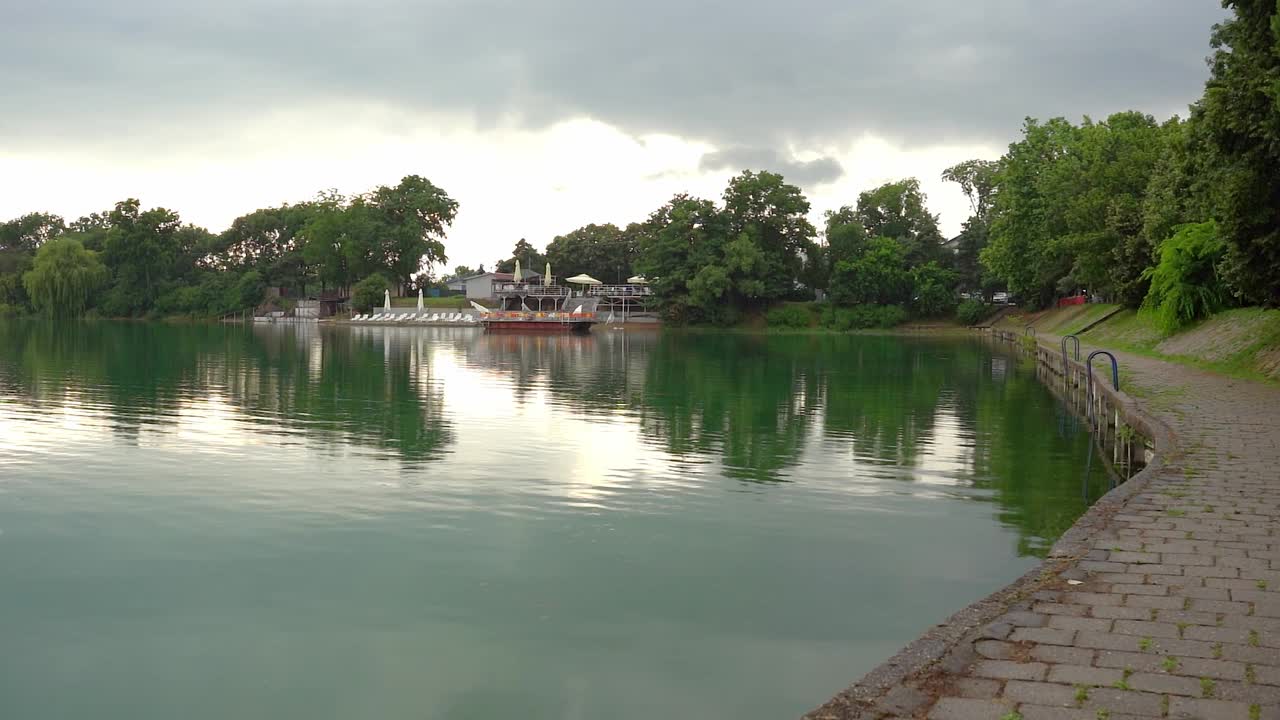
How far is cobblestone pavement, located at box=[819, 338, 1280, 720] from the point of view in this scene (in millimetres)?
4281

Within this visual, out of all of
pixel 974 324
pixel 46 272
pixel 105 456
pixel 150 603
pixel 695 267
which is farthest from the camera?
pixel 46 272

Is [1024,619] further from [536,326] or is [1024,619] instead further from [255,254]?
[255,254]

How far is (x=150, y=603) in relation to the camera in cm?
750

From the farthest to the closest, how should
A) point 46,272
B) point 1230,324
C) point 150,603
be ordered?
point 46,272, point 1230,324, point 150,603

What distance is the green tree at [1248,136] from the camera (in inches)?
688

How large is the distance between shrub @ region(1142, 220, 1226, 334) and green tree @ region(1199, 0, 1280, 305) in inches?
437

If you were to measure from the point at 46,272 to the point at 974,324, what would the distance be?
81.9 m

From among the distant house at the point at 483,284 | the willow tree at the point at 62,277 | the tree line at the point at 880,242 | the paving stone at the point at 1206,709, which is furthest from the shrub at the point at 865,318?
the paving stone at the point at 1206,709

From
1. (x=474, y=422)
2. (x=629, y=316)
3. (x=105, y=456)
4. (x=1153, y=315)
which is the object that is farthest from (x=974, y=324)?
(x=105, y=456)

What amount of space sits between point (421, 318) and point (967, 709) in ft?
291

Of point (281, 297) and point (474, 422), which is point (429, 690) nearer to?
point (474, 422)

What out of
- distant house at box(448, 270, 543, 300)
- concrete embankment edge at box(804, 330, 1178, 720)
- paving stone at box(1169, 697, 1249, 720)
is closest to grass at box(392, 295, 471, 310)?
distant house at box(448, 270, 543, 300)

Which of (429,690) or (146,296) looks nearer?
(429,690)

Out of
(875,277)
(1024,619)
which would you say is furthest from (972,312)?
(1024,619)
